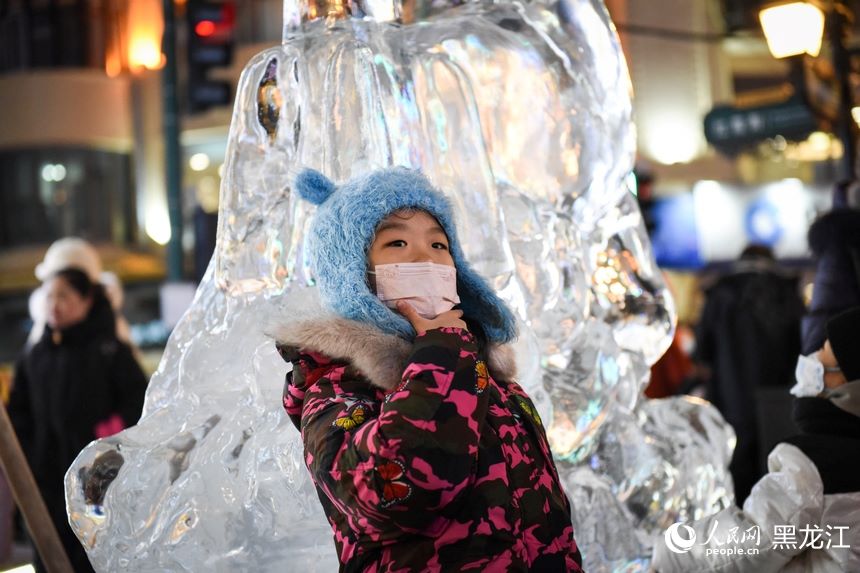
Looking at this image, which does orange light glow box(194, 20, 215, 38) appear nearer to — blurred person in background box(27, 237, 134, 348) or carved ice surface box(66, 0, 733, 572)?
blurred person in background box(27, 237, 134, 348)

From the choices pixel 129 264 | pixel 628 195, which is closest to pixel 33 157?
pixel 129 264

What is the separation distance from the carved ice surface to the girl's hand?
632 millimetres

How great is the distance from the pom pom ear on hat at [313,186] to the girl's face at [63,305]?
9.63 ft

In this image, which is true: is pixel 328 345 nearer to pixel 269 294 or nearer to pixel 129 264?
pixel 269 294

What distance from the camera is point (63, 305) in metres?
5.57

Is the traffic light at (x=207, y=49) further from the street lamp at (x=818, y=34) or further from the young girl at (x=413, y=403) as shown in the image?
the young girl at (x=413, y=403)

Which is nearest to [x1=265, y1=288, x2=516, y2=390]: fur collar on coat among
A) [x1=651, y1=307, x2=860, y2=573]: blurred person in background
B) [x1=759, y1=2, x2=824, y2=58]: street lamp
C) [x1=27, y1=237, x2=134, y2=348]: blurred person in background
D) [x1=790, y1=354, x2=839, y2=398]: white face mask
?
[x1=651, y1=307, x2=860, y2=573]: blurred person in background

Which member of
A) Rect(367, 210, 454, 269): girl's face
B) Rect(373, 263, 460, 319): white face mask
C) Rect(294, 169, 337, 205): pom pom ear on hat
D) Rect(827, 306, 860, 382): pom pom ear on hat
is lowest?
Rect(827, 306, 860, 382): pom pom ear on hat

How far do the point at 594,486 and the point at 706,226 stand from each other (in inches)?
642

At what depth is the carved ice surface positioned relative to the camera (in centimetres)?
337

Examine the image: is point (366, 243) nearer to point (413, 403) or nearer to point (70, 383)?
point (413, 403)

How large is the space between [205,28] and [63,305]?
22.3ft

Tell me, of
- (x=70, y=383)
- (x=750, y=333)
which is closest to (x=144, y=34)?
(x=750, y=333)

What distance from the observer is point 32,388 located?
5547 millimetres
